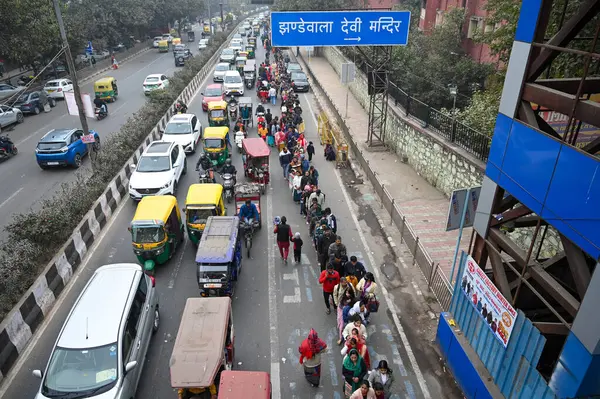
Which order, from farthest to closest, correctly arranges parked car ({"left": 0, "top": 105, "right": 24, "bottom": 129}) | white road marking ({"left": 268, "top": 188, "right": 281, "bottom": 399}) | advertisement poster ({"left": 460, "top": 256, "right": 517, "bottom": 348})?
parked car ({"left": 0, "top": 105, "right": 24, "bottom": 129})
white road marking ({"left": 268, "top": 188, "right": 281, "bottom": 399})
advertisement poster ({"left": 460, "top": 256, "right": 517, "bottom": 348})

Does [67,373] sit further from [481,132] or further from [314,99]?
[314,99]

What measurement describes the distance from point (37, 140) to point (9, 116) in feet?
12.0

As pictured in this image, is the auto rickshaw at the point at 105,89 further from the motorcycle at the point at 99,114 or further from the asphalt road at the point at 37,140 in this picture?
the motorcycle at the point at 99,114

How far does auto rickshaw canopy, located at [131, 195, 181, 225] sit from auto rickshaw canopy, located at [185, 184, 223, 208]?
533 mm

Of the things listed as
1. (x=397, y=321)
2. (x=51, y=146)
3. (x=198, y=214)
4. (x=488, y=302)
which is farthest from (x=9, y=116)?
(x=488, y=302)

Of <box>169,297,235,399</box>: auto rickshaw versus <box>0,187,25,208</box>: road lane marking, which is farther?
<box>0,187,25,208</box>: road lane marking

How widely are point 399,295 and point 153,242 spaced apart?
681 cm

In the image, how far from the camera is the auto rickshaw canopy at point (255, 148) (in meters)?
16.6

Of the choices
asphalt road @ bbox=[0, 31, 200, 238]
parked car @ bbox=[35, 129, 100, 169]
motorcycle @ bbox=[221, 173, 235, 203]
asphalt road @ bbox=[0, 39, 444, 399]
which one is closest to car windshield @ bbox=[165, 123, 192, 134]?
parked car @ bbox=[35, 129, 100, 169]

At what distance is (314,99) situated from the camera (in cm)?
3294

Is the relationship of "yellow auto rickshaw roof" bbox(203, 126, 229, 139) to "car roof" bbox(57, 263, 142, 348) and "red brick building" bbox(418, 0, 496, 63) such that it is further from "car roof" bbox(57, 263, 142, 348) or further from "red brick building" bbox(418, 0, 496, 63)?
"red brick building" bbox(418, 0, 496, 63)

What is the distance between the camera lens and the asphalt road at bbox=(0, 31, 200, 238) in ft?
54.7

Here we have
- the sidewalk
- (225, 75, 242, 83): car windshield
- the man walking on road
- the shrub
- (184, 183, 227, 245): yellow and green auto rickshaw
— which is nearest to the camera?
the man walking on road

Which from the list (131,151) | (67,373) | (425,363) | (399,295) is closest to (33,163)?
(131,151)
